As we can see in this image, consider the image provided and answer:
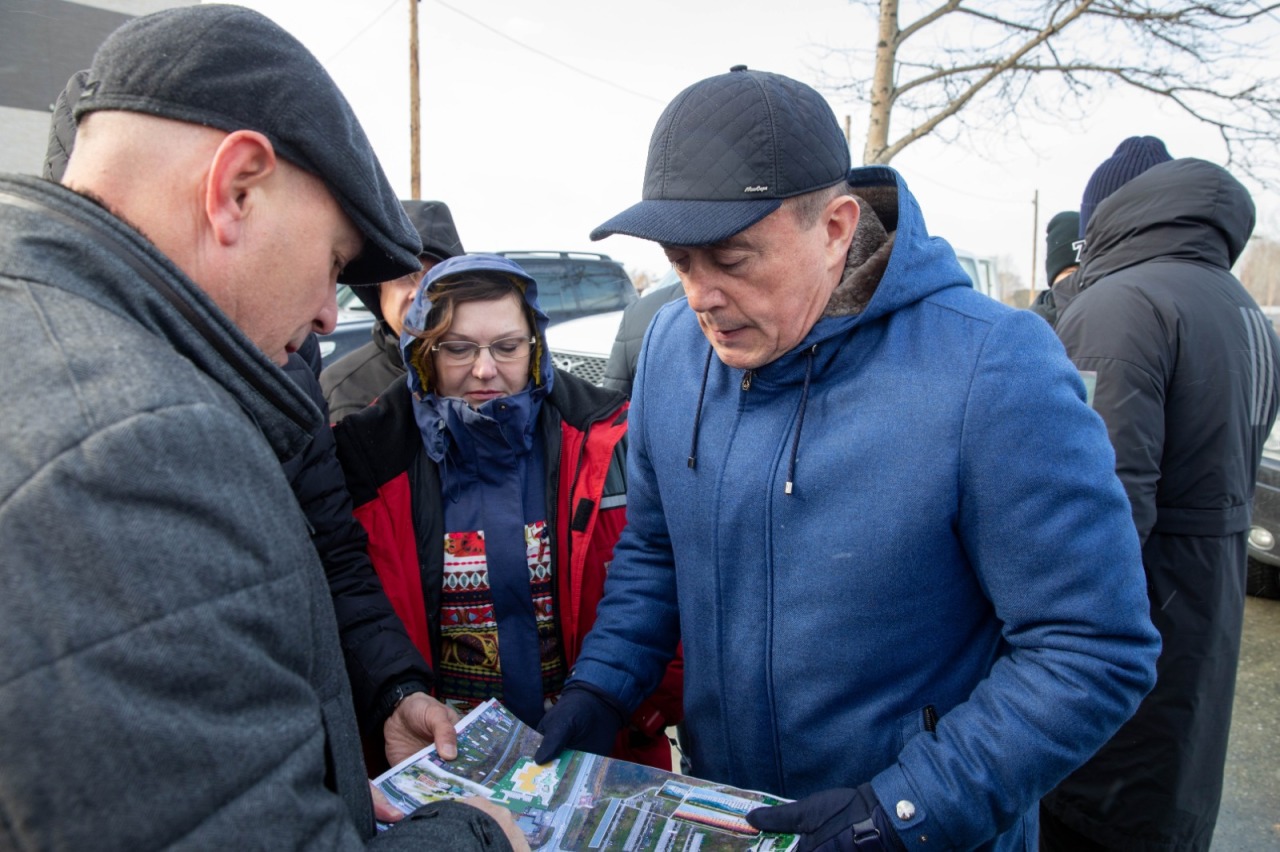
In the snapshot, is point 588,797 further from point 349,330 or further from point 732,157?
point 349,330

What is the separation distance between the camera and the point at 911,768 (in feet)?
4.52

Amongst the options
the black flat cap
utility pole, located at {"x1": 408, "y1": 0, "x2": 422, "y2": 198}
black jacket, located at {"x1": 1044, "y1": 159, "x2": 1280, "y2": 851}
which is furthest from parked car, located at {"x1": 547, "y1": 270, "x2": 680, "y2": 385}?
utility pole, located at {"x1": 408, "y1": 0, "x2": 422, "y2": 198}

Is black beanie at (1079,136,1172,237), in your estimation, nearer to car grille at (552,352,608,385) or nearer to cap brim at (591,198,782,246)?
cap brim at (591,198,782,246)

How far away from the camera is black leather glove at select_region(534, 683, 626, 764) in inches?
64.6

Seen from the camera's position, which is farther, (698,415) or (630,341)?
(630,341)

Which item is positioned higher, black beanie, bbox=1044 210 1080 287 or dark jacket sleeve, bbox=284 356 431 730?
black beanie, bbox=1044 210 1080 287

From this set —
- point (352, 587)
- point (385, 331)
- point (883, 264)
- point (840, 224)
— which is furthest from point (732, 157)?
point (385, 331)

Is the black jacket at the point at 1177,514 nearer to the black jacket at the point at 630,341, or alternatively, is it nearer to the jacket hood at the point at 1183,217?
the jacket hood at the point at 1183,217

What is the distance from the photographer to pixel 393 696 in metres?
1.88

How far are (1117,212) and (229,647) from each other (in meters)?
2.86

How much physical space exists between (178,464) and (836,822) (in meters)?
1.17

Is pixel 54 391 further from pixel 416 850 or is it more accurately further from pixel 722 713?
pixel 722 713

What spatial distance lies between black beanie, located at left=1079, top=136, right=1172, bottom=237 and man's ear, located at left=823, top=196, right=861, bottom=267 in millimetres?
2363

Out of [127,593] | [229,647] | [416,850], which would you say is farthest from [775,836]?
[127,593]
